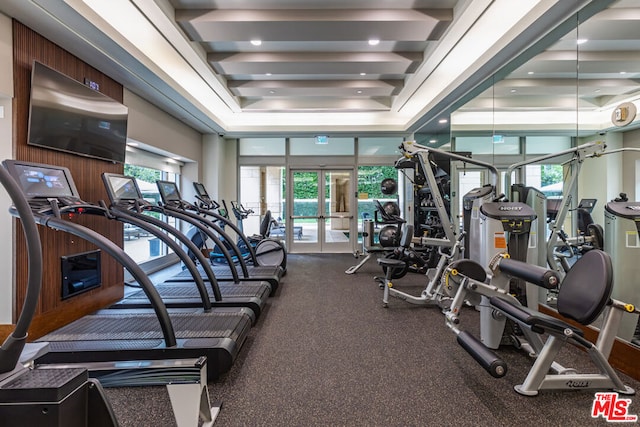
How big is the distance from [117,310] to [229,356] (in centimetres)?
161

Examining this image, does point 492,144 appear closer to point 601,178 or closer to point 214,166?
point 601,178

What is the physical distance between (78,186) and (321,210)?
5.24m

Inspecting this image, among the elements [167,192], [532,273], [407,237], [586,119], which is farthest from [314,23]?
[532,273]

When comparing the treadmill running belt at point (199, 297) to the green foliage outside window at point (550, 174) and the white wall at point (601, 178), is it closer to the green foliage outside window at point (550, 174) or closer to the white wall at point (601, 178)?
the white wall at point (601, 178)

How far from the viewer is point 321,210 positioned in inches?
311

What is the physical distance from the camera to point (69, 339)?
7.52ft

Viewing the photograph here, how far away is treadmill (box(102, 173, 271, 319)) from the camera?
2.86 metres

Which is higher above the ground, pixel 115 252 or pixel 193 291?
pixel 115 252

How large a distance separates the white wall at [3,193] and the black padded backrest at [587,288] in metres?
4.38

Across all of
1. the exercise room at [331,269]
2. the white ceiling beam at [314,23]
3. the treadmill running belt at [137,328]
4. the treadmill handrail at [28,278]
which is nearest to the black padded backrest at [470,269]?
the exercise room at [331,269]

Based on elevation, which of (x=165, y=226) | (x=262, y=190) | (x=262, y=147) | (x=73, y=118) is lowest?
(x=165, y=226)

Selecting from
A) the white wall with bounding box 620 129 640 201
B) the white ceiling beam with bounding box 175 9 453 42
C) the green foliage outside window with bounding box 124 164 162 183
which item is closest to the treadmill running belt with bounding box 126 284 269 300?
the green foliage outside window with bounding box 124 164 162 183

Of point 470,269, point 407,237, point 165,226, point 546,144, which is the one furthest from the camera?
point 407,237

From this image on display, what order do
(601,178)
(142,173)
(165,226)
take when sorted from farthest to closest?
(142,173) → (165,226) → (601,178)
